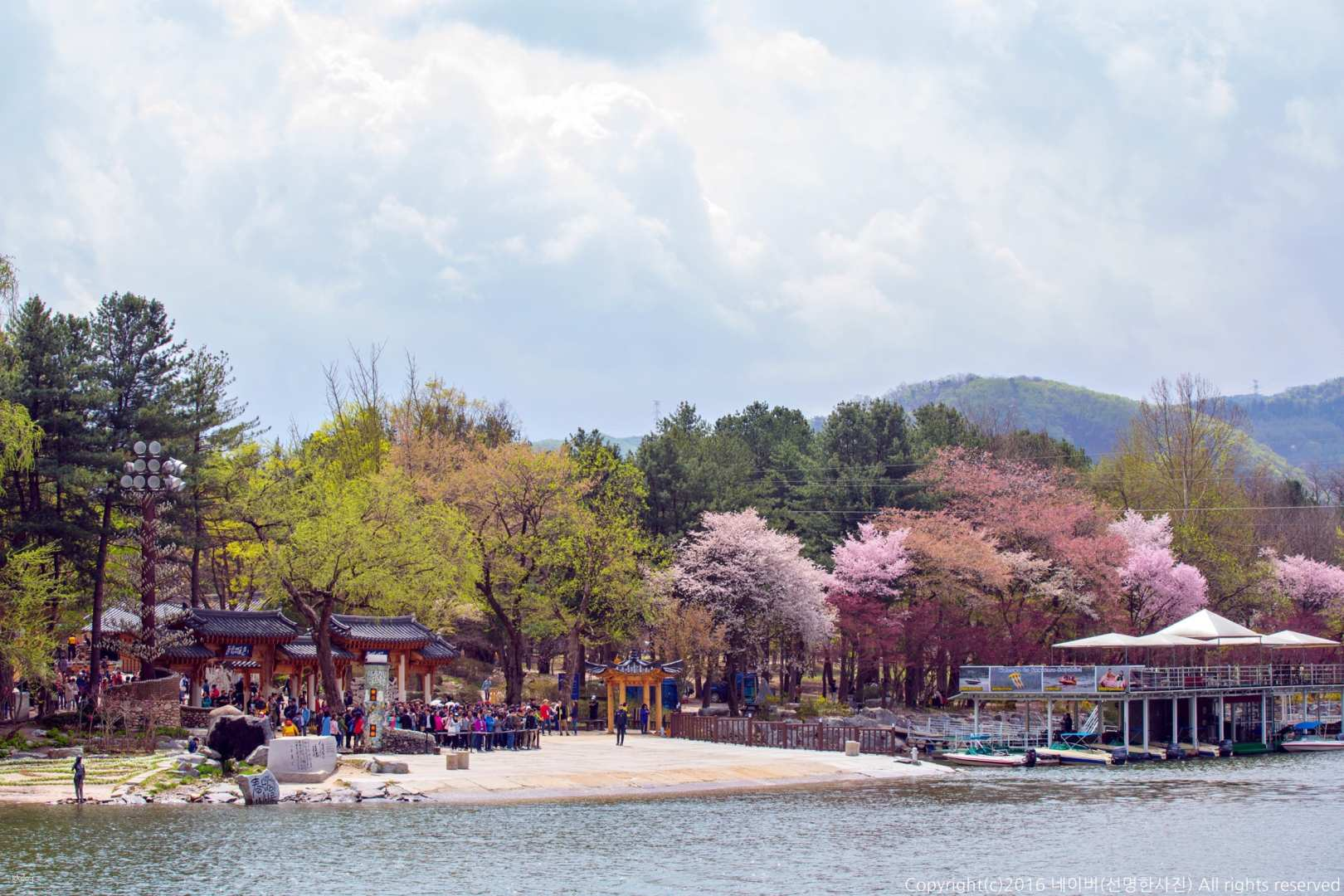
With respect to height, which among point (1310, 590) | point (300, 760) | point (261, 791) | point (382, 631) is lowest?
point (261, 791)

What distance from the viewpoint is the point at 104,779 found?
123 feet

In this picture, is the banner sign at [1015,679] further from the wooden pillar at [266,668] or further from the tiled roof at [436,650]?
the wooden pillar at [266,668]

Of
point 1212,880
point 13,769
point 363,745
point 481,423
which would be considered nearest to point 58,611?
point 13,769

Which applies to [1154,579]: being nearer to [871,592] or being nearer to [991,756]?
[871,592]

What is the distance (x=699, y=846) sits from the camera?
31703 mm

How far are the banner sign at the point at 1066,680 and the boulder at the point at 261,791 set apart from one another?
112ft

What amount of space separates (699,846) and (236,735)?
1620cm

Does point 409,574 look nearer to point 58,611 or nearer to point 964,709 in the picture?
point 58,611

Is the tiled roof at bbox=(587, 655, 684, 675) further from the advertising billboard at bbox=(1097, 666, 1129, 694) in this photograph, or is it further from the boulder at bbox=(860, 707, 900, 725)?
the advertising billboard at bbox=(1097, 666, 1129, 694)

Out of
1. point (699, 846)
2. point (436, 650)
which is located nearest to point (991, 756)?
point (436, 650)

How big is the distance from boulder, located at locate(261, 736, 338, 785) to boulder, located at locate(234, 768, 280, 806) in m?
1.94

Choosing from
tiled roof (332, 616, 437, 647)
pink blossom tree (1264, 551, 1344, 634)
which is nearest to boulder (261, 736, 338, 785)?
tiled roof (332, 616, 437, 647)

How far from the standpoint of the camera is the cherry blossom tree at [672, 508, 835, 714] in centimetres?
6625

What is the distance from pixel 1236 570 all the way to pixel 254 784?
218 feet
